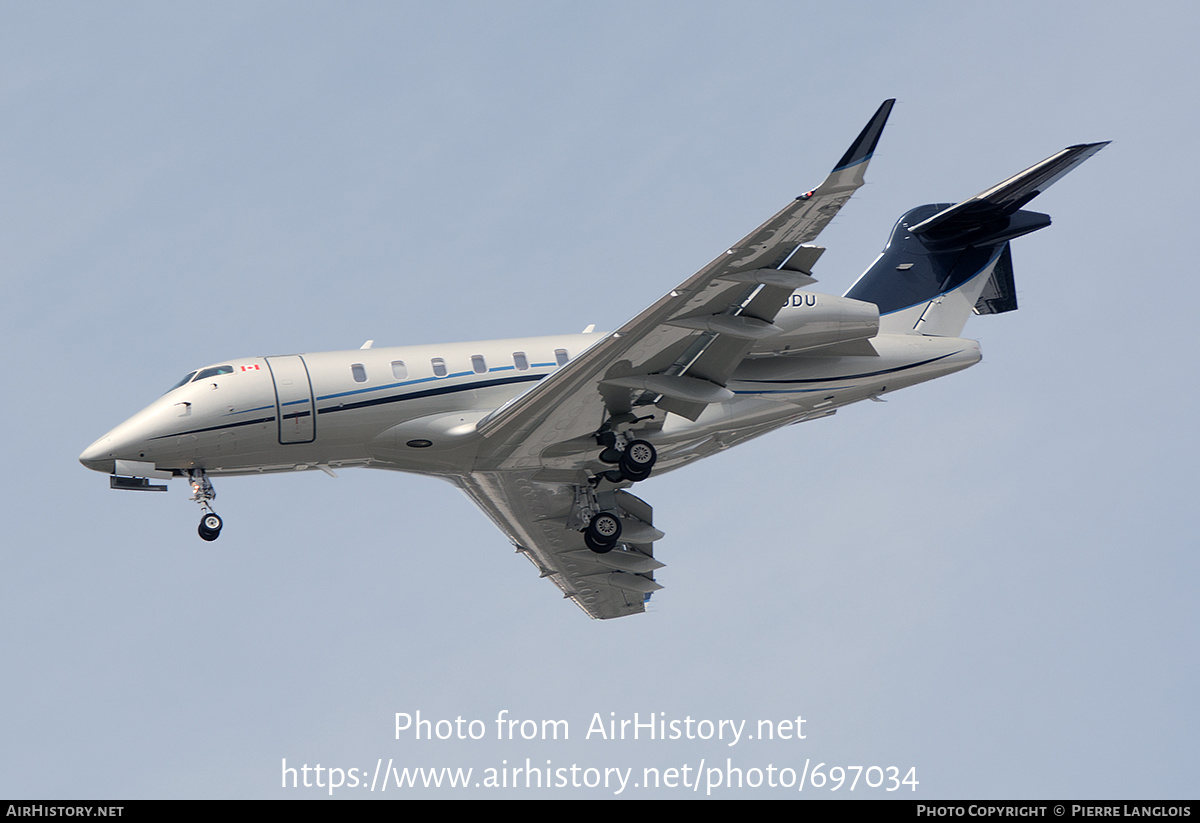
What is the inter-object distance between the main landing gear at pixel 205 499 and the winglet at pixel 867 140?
39.8 ft

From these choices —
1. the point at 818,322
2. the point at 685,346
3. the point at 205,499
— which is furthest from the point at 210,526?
the point at 818,322

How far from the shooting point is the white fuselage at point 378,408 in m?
23.8

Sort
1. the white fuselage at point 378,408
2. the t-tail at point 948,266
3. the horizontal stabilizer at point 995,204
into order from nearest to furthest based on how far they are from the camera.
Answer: the white fuselage at point 378,408 < the horizontal stabilizer at point 995,204 < the t-tail at point 948,266

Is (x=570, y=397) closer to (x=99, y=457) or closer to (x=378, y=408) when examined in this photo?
(x=378, y=408)

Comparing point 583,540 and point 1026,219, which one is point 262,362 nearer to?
point 583,540

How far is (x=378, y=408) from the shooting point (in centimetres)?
2411

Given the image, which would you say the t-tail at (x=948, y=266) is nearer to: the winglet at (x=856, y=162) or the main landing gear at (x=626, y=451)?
the main landing gear at (x=626, y=451)

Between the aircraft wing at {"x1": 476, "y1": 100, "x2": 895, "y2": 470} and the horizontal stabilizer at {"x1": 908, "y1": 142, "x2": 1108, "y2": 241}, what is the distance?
22.4ft

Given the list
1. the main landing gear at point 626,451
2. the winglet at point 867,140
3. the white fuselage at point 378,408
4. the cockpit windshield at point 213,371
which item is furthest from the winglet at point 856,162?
the cockpit windshield at point 213,371

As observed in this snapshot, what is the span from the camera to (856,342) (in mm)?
25859

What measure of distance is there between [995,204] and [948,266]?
5.31ft

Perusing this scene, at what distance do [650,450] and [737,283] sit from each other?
15.0 feet

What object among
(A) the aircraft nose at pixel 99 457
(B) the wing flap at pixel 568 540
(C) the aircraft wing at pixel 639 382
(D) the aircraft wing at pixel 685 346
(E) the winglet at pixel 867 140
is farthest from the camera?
(B) the wing flap at pixel 568 540

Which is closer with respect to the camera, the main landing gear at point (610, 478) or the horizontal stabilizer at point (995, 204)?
the main landing gear at point (610, 478)
